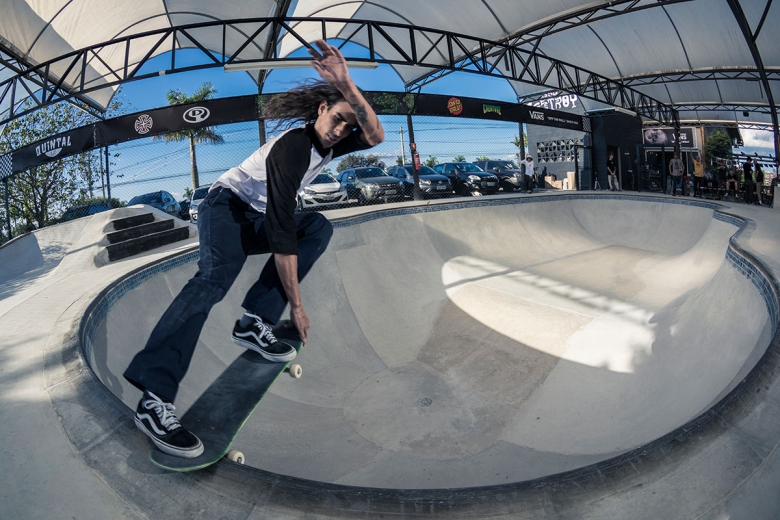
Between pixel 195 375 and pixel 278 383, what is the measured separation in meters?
0.79

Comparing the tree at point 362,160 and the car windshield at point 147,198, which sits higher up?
the tree at point 362,160

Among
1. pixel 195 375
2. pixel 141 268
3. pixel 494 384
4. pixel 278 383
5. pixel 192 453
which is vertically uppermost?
pixel 141 268

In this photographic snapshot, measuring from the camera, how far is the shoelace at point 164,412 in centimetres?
170

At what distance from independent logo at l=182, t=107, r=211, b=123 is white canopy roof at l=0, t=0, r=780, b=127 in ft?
5.70

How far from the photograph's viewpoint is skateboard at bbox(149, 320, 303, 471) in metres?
1.62

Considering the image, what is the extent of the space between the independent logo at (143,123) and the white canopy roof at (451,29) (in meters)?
1.17

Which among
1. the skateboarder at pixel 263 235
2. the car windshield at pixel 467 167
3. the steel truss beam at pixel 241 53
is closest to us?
the skateboarder at pixel 263 235

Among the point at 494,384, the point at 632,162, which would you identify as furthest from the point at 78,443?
the point at 632,162

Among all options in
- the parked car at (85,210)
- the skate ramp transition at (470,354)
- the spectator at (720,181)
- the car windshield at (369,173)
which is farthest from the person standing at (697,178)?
the parked car at (85,210)

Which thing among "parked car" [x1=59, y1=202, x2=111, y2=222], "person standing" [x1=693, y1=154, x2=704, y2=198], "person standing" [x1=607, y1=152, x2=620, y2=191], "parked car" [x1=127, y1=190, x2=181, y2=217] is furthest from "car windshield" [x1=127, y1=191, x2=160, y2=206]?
"person standing" [x1=693, y1=154, x2=704, y2=198]

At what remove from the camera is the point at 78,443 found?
1669mm

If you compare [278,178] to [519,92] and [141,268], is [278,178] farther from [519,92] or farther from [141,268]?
[519,92]

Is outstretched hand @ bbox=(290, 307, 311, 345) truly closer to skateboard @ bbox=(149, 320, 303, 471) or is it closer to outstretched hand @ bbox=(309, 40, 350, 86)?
skateboard @ bbox=(149, 320, 303, 471)

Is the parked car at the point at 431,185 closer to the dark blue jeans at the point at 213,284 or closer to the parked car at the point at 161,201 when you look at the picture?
the parked car at the point at 161,201
